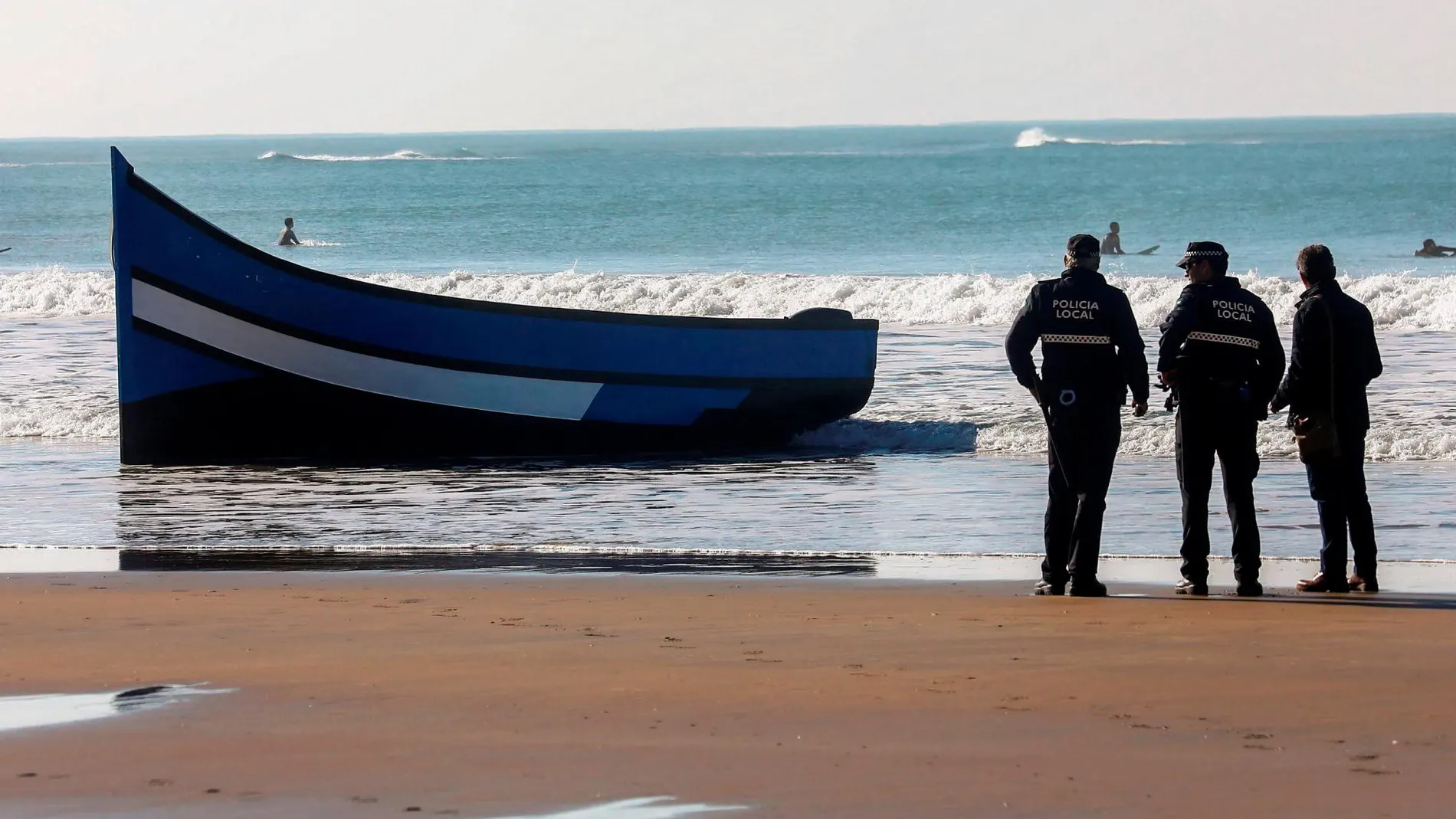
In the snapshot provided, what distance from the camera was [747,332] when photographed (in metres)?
13.7

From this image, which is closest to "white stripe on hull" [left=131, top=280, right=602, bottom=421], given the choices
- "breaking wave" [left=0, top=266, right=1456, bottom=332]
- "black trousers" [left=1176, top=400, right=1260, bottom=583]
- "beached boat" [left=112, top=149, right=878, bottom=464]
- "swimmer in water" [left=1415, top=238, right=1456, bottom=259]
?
"beached boat" [left=112, top=149, right=878, bottom=464]

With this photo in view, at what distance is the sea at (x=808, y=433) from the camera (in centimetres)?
973

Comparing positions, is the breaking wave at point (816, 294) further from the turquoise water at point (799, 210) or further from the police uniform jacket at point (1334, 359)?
the police uniform jacket at point (1334, 359)

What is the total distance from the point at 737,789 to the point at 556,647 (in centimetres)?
191

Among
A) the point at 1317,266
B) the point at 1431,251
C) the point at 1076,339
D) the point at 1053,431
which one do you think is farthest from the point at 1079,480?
the point at 1431,251

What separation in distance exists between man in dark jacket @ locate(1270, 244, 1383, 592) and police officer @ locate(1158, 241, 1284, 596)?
14cm

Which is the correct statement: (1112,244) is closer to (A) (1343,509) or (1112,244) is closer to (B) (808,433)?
(B) (808,433)

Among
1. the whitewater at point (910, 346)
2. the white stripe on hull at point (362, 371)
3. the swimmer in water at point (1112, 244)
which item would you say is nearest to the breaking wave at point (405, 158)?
the swimmer in water at point (1112, 244)

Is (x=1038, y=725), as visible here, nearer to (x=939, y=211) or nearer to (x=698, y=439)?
(x=698, y=439)

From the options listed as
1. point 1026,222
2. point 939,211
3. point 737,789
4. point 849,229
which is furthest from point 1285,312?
point 939,211

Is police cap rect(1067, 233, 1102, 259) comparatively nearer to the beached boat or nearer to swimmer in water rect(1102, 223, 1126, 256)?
the beached boat

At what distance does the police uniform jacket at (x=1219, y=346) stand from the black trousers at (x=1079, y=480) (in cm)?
30

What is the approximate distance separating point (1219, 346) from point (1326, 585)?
108 cm

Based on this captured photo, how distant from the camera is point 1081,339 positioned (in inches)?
279
